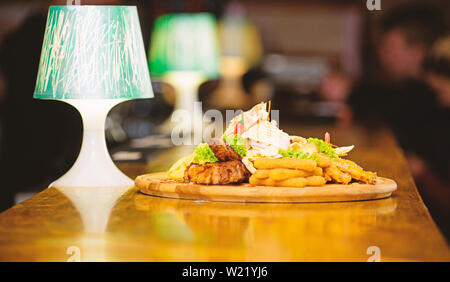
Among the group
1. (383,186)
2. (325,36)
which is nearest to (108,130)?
(383,186)

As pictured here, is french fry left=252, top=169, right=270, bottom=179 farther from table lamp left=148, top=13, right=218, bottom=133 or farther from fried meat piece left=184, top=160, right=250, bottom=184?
table lamp left=148, top=13, right=218, bottom=133

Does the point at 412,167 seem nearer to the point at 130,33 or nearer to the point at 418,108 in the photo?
→ the point at 418,108

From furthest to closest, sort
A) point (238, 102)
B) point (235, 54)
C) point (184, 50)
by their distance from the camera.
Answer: point (238, 102)
point (235, 54)
point (184, 50)

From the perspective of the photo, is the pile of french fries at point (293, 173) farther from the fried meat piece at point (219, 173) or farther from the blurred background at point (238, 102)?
the blurred background at point (238, 102)

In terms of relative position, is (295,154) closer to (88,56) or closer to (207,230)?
(207,230)

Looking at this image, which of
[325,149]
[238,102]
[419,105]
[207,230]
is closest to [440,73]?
[419,105]

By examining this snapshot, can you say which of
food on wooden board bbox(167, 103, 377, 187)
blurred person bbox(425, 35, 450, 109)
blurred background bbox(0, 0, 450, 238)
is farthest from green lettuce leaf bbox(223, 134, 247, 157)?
blurred person bbox(425, 35, 450, 109)
